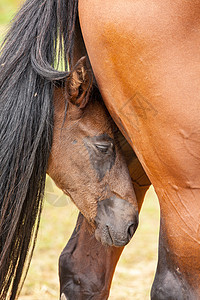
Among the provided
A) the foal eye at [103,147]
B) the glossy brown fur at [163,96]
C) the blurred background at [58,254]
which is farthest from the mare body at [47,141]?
the blurred background at [58,254]

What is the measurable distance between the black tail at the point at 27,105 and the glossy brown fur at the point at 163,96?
22 centimetres

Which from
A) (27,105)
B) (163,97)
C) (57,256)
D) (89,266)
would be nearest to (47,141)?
(27,105)

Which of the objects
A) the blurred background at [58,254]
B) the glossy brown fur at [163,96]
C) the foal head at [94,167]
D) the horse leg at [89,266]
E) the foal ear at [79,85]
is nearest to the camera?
the glossy brown fur at [163,96]

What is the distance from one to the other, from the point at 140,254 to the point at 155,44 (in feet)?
8.90

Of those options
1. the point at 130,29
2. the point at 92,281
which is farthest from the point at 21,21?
the point at 92,281

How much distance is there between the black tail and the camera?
1.83 meters

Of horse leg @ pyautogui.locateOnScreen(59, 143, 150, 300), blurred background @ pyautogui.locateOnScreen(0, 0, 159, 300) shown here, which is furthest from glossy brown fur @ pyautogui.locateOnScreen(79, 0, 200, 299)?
blurred background @ pyautogui.locateOnScreen(0, 0, 159, 300)

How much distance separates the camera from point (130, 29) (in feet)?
5.05

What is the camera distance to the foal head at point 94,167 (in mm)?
1916

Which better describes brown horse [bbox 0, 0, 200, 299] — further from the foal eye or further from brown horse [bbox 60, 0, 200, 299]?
the foal eye

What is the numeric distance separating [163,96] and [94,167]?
0.49 metres

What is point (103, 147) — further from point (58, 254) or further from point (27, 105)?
point (58, 254)

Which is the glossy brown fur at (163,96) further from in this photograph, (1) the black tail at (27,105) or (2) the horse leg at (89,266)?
(2) the horse leg at (89,266)

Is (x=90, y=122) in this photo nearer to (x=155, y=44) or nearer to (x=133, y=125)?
(x=133, y=125)
